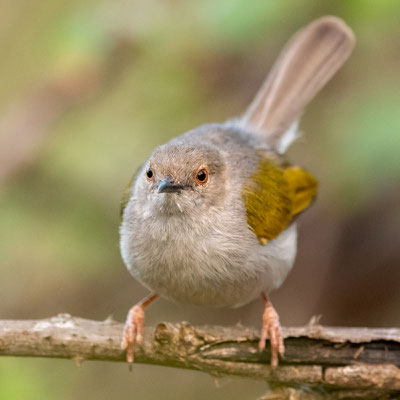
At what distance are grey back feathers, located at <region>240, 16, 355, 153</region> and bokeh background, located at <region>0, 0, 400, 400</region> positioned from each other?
0.25m

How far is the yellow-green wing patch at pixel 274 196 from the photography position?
4.57 metres

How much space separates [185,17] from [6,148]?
218 cm

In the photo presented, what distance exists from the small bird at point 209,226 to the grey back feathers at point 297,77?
92cm

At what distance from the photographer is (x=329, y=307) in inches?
276

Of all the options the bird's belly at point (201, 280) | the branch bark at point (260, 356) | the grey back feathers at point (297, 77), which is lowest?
the branch bark at point (260, 356)

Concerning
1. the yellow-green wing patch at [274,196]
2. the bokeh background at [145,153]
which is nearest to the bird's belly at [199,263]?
the yellow-green wing patch at [274,196]

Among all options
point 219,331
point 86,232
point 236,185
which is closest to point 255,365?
point 219,331

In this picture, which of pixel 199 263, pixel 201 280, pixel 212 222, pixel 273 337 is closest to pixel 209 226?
pixel 212 222

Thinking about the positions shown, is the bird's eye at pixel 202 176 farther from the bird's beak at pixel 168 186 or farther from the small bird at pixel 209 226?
the bird's beak at pixel 168 186

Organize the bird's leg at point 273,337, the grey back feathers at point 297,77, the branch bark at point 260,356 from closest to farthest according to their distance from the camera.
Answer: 1. the branch bark at point 260,356
2. the bird's leg at point 273,337
3. the grey back feathers at point 297,77

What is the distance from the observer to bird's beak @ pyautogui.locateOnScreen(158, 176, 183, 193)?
3.93 metres

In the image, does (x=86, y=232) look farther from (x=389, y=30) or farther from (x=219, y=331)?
(x=389, y=30)

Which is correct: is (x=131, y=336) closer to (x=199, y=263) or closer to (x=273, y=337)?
(x=199, y=263)

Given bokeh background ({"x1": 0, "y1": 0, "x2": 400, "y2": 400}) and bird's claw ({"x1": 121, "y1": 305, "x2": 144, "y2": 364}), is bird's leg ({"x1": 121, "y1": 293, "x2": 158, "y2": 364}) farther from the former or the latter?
bokeh background ({"x1": 0, "y1": 0, "x2": 400, "y2": 400})
